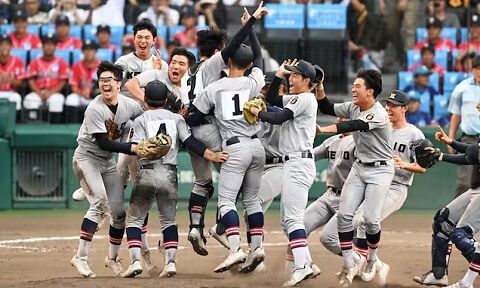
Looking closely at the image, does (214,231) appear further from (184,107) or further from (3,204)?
(3,204)

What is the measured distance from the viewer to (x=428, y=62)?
17.8 metres

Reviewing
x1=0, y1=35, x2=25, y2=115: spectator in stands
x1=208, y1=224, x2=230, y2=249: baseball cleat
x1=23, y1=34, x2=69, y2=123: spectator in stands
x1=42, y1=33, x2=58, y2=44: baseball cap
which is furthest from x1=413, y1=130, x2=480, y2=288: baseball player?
x1=42, y1=33, x2=58, y2=44: baseball cap

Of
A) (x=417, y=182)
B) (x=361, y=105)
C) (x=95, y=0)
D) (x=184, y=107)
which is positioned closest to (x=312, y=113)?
(x=361, y=105)

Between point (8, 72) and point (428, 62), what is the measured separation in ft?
20.8

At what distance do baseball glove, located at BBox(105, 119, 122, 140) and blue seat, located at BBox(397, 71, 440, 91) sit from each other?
817 centimetres

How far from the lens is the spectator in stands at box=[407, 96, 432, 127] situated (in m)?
17.3

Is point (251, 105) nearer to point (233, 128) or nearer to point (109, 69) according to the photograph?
point (233, 128)

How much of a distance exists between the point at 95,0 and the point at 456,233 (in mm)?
9677

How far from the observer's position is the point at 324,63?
1770cm

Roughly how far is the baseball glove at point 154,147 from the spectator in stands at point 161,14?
8441 mm

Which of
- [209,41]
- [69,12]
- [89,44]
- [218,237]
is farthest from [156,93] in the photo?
[69,12]

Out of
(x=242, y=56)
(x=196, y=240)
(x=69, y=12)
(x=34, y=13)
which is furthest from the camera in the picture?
(x=69, y=12)

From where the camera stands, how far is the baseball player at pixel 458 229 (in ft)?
30.6

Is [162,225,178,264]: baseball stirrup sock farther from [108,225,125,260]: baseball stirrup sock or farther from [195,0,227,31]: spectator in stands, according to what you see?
[195,0,227,31]: spectator in stands
